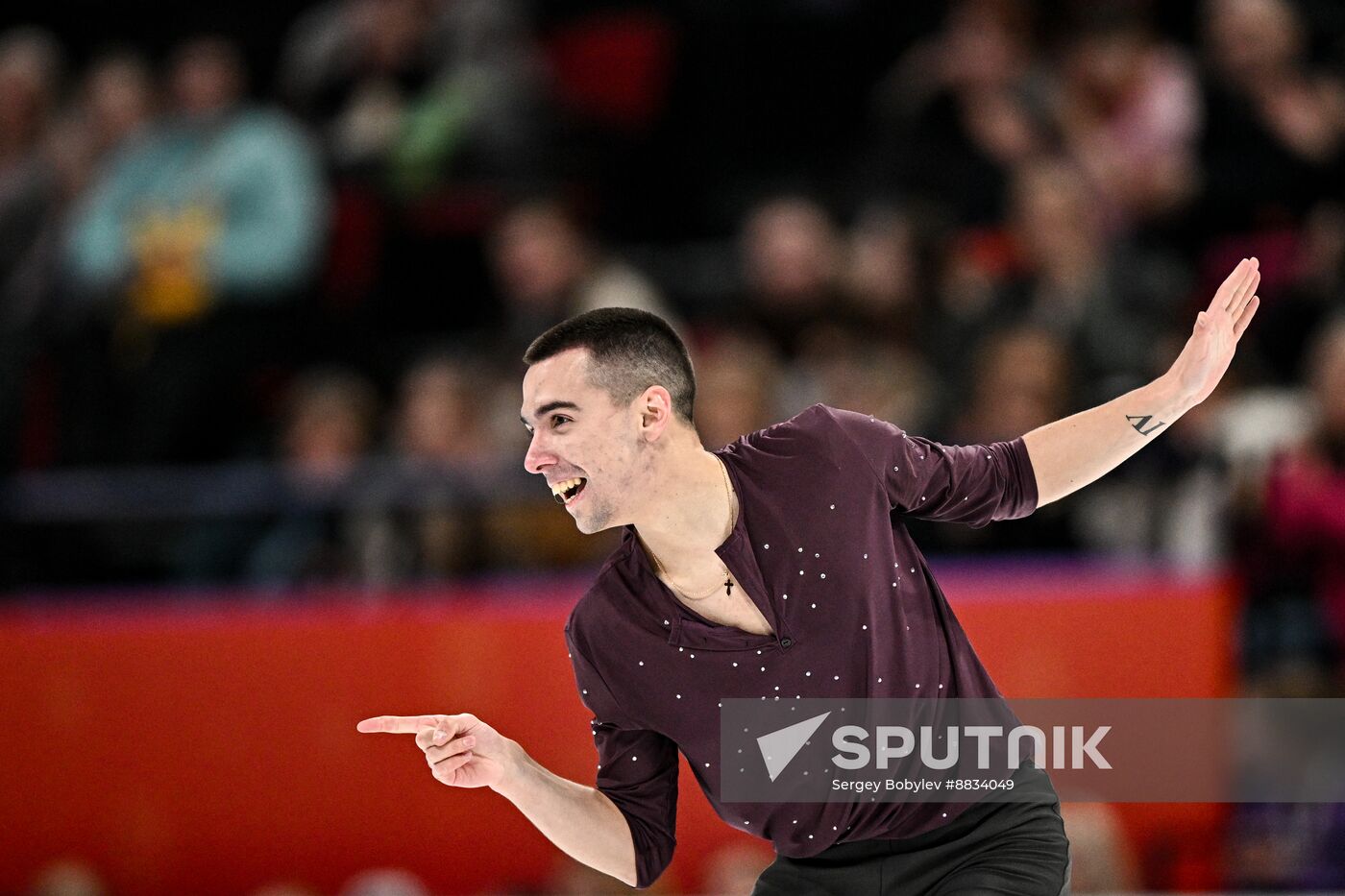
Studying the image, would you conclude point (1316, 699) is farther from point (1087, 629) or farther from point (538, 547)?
point (538, 547)

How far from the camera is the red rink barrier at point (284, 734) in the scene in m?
6.23

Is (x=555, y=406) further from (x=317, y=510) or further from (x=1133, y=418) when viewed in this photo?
(x=317, y=510)

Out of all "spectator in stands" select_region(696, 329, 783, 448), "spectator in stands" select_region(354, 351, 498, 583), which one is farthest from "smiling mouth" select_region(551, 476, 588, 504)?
"spectator in stands" select_region(354, 351, 498, 583)

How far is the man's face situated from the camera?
3309mm

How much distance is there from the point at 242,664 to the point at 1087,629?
312 cm

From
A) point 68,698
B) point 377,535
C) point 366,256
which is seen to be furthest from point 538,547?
point 366,256

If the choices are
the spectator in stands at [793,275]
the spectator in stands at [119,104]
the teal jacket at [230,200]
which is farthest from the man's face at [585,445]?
the spectator in stands at [119,104]

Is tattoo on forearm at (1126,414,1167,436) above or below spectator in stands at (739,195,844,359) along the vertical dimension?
below

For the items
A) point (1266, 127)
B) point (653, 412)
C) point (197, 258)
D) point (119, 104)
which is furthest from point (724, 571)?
point (119, 104)

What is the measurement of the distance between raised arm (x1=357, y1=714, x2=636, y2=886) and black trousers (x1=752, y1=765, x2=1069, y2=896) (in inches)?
→ 14.6

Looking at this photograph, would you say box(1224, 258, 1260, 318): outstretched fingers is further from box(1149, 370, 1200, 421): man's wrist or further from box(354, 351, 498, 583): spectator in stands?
box(354, 351, 498, 583): spectator in stands

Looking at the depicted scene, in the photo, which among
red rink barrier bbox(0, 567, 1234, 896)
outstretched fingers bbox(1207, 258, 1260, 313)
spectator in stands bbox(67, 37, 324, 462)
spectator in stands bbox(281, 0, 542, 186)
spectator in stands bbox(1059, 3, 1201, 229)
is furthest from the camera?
spectator in stands bbox(281, 0, 542, 186)

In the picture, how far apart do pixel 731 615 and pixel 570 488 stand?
408mm

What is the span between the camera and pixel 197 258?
Answer: 7.89 m
